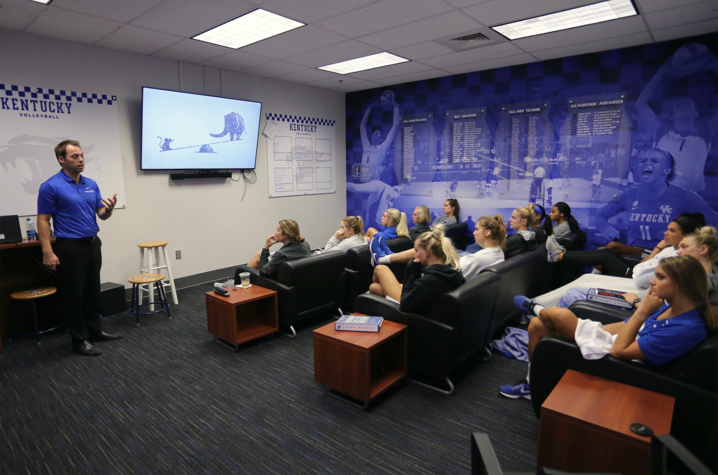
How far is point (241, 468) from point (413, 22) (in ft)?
12.8

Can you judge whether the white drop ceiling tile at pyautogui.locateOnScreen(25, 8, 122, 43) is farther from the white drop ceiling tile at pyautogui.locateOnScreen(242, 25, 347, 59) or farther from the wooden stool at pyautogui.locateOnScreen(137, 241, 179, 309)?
the wooden stool at pyautogui.locateOnScreen(137, 241, 179, 309)

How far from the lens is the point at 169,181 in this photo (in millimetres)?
5133

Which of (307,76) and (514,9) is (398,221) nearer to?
(514,9)

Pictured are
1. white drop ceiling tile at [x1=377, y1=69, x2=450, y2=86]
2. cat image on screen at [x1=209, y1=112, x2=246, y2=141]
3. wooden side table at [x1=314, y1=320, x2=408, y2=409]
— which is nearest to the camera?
wooden side table at [x1=314, y1=320, x2=408, y2=409]

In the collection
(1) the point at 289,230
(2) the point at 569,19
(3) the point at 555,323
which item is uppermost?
(2) the point at 569,19

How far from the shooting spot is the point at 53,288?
3.83 metres

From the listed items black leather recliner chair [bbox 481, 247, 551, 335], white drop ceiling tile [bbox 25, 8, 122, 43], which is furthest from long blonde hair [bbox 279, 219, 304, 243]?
white drop ceiling tile [bbox 25, 8, 122, 43]

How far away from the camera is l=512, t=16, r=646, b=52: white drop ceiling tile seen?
3.99 metres

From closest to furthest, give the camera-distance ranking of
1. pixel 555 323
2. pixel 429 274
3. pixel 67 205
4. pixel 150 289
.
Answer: pixel 555 323
pixel 429 274
pixel 67 205
pixel 150 289

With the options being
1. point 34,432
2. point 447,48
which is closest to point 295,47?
point 447,48

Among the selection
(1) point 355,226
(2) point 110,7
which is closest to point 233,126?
(2) point 110,7

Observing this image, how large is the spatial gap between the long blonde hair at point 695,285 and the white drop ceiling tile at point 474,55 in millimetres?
3644

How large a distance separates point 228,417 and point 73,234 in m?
2.09

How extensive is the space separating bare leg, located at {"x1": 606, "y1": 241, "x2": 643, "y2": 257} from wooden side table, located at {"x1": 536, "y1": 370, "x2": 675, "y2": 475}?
12.0 ft
